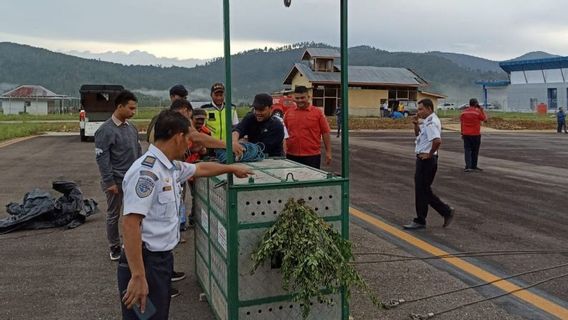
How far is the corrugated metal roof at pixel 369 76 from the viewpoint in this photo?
52.8 m

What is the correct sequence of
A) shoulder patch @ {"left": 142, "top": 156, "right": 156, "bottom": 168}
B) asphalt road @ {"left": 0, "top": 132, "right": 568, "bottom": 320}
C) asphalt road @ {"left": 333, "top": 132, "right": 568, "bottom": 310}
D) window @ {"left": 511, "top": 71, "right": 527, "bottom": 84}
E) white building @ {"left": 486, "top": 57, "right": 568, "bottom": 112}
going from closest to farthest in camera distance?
1. shoulder patch @ {"left": 142, "top": 156, "right": 156, "bottom": 168}
2. asphalt road @ {"left": 0, "top": 132, "right": 568, "bottom": 320}
3. asphalt road @ {"left": 333, "top": 132, "right": 568, "bottom": 310}
4. white building @ {"left": 486, "top": 57, "right": 568, "bottom": 112}
5. window @ {"left": 511, "top": 71, "right": 527, "bottom": 84}

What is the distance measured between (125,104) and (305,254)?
2847 millimetres

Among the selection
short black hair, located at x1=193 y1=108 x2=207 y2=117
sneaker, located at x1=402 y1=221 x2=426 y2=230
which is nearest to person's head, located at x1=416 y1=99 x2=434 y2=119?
sneaker, located at x1=402 y1=221 x2=426 y2=230

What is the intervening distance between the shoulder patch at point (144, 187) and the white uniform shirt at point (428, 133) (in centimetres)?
492

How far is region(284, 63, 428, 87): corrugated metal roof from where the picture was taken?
2078 inches

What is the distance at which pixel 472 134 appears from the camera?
1361 centimetres

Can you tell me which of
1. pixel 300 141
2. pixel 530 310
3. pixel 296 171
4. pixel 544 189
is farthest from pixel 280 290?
pixel 544 189

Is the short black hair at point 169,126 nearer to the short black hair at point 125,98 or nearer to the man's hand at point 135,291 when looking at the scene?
the man's hand at point 135,291

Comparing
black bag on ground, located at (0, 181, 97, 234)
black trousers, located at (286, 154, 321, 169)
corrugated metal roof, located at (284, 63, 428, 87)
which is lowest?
black bag on ground, located at (0, 181, 97, 234)

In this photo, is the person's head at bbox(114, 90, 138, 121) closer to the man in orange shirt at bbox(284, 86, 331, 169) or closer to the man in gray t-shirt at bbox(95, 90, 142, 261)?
the man in gray t-shirt at bbox(95, 90, 142, 261)

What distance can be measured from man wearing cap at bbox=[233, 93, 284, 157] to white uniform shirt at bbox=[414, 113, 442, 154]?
6.61ft

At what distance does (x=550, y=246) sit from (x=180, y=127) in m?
5.03

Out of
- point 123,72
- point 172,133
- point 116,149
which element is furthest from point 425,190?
point 123,72

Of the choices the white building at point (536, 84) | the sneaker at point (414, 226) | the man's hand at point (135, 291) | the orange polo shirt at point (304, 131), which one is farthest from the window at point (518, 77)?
the man's hand at point (135, 291)
